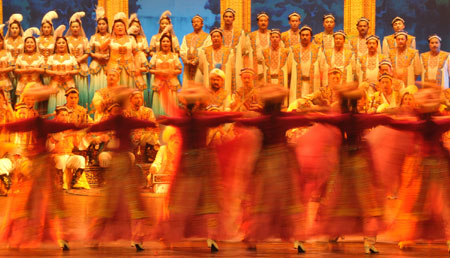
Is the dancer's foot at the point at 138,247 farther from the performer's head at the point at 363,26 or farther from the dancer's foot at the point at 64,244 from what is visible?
the performer's head at the point at 363,26

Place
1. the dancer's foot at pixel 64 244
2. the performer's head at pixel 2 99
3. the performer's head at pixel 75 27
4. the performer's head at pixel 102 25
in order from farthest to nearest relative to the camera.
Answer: the performer's head at pixel 75 27 → the performer's head at pixel 102 25 → the performer's head at pixel 2 99 → the dancer's foot at pixel 64 244

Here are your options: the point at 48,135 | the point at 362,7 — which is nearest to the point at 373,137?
the point at 48,135

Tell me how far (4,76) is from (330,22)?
5415 mm

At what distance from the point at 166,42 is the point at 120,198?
5.73 m

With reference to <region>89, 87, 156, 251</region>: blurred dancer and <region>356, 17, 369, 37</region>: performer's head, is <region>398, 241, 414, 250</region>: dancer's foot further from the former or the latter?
<region>356, 17, 369, 37</region>: performer's head

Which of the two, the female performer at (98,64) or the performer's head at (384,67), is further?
the female performer at (98,64)

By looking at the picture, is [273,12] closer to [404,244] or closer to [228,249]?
[404,244]

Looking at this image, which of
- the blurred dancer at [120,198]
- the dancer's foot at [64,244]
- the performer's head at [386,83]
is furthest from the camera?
the performer's head at [386,83]

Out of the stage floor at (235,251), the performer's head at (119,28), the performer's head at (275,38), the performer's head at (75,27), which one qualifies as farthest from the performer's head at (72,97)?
the stage floor at (235,251)

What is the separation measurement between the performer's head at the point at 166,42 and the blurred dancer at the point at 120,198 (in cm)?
543

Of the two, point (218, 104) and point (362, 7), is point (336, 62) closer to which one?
point (362, 7)

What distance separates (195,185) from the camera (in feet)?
19.9

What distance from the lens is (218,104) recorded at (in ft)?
25.5

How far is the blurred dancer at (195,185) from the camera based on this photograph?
605 cm
